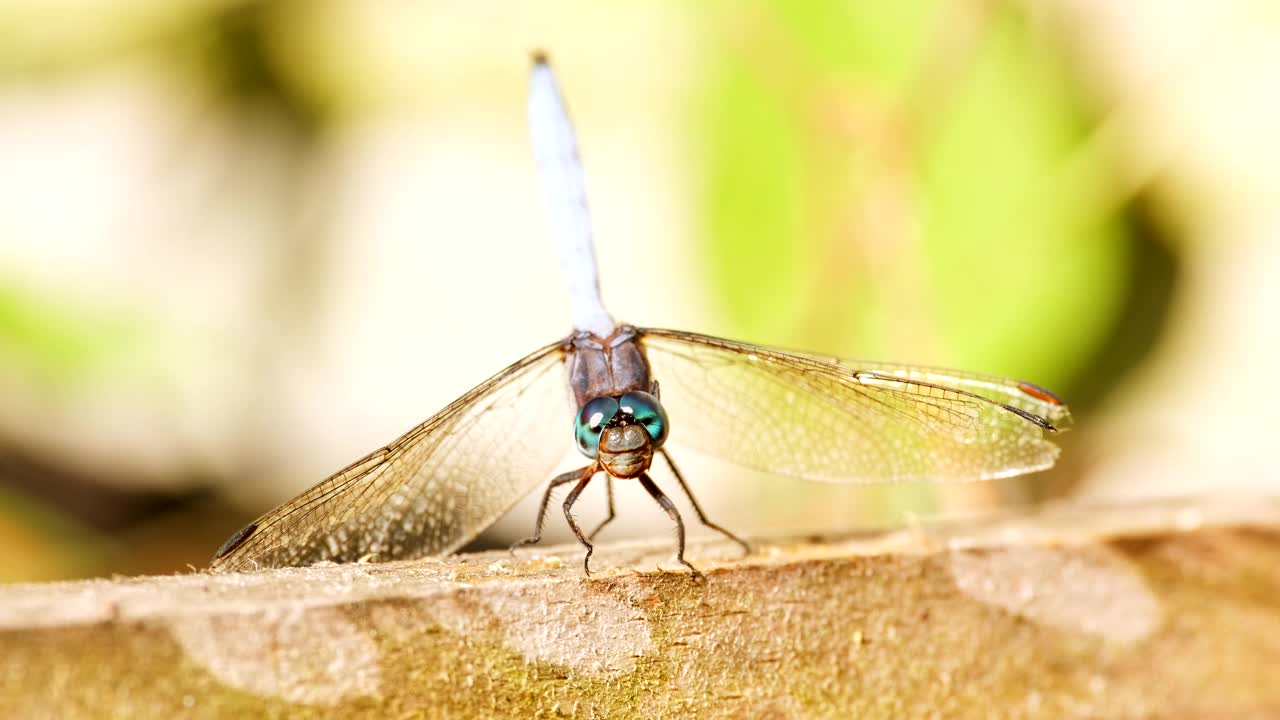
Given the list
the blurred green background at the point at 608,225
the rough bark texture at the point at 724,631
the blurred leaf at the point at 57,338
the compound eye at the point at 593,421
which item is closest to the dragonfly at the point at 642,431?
the compound eye at the point at 593,421

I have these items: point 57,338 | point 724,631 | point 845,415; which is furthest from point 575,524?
point 57,338

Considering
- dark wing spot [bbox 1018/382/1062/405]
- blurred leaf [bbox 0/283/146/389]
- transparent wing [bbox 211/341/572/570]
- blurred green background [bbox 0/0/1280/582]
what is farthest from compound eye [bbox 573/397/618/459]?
blurred leaf [bbox 0/283/146/389]

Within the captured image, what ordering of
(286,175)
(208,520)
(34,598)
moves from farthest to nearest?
(286,175) < (208,520) < (34,598)

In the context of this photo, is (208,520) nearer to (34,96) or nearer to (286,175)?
(286,175)

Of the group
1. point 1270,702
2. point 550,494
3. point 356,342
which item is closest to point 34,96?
point 356,342

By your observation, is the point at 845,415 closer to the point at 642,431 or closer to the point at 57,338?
the point at 642,431

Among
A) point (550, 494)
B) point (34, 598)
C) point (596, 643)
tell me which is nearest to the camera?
point (34, 598)

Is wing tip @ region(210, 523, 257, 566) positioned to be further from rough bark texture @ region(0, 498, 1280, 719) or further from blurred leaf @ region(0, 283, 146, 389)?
blurred leaf @ region(0, 283, 146, 389)

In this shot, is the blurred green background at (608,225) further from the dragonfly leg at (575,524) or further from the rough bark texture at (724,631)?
the rough bark texture at (724,631)
